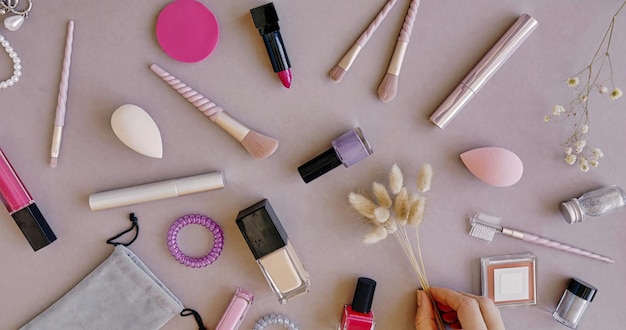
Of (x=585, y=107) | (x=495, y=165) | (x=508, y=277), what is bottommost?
(x=508, y=277)

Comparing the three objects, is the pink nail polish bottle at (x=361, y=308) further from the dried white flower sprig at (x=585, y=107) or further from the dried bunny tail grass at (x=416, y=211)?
the dried white flower sprig at (x=585, y=107)

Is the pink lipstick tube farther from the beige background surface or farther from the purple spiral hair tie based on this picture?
the purple spiral hair tie

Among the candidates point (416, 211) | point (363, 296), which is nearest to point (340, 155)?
point (416, 211)

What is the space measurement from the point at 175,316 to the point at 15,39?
59 centimetres

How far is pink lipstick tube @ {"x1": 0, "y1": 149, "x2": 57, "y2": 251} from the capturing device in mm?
850

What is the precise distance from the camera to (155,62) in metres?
0.86

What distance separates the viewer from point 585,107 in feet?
2.98

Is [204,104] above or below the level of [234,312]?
above

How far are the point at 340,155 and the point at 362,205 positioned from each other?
0.10m

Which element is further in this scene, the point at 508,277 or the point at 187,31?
the point at 508,277

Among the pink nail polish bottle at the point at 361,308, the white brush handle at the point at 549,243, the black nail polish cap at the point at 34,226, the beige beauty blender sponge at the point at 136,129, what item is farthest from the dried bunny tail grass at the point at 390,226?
the black nail polish cap at the point at 34,226

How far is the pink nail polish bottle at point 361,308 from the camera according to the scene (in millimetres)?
905

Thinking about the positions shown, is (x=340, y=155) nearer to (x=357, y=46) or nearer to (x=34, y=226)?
(x=357, y=46)

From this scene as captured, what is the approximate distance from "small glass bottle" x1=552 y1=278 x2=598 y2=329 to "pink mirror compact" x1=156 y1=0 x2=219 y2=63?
83 centimetres
